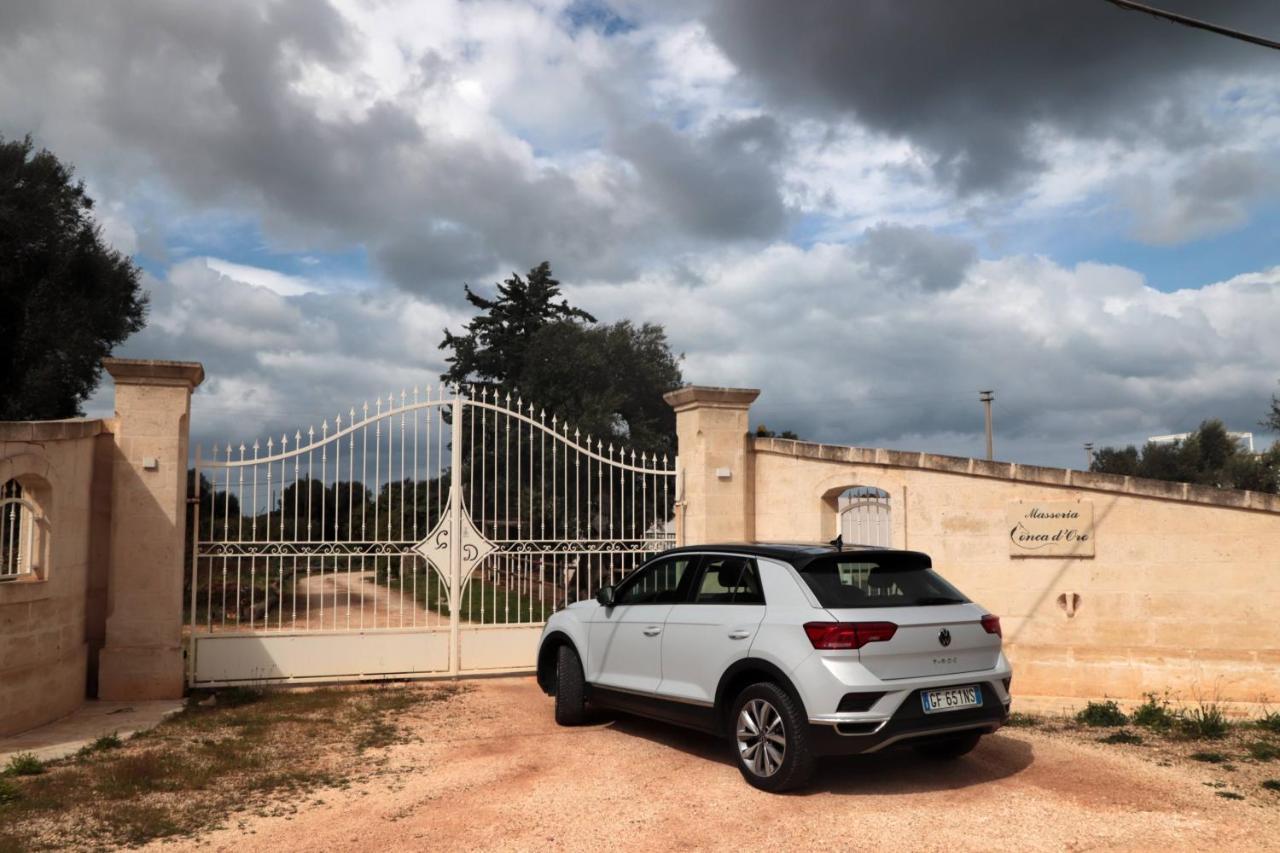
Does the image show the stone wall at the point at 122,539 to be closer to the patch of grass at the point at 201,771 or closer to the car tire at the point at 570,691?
the patch of grass at the point at 201,771

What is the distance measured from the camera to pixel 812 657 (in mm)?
5508

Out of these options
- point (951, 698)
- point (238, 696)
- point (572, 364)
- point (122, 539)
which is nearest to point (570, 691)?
point (951, 698)

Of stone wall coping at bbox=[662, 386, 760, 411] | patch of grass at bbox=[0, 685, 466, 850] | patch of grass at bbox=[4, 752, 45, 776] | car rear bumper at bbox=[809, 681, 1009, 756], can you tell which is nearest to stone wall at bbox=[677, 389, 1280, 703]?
stone wall coping at bbox=[662, 386, 760, 411]

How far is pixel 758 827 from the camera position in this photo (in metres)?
5.07

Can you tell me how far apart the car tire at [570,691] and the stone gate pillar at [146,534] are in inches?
155

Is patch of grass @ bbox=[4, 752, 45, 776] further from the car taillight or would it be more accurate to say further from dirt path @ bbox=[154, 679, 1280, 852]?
the car taillight

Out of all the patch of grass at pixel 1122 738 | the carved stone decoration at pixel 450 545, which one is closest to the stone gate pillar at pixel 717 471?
the carved stone decoration at pixel 450 545

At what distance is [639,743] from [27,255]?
76.1 ft

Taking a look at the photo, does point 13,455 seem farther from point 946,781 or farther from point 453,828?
point 946,781

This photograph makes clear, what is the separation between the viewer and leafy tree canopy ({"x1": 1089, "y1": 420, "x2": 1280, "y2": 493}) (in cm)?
3291

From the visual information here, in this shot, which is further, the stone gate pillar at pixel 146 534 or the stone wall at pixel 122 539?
the stone gate pillar at pixel 146 534

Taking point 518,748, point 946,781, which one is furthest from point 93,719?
point 946,781

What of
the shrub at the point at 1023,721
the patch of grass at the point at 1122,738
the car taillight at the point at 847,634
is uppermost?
the car taillight at the point at 847,634

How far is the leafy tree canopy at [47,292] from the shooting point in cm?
2258
